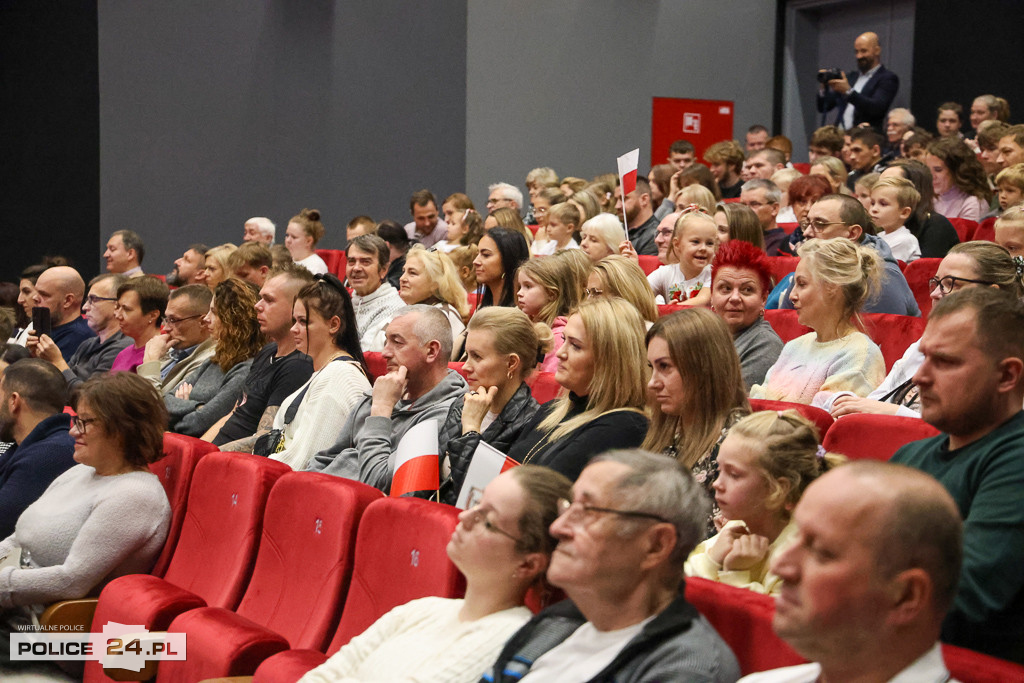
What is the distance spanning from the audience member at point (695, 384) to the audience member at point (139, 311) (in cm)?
296

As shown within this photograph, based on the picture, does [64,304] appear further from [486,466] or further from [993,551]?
[993,551]

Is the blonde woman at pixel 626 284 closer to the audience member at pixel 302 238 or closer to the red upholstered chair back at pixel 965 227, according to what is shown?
the red upholstered chair back at pixel 965 227

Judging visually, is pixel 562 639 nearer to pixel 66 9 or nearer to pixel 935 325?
pixel 935 325

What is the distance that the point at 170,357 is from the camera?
4355 mm

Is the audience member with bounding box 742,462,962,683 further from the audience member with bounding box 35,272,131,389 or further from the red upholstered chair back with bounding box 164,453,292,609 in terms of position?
the audience member with bounding box 35,272,131,389

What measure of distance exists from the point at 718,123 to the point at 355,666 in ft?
28.3

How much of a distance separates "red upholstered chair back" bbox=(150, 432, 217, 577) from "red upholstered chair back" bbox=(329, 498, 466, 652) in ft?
2.70

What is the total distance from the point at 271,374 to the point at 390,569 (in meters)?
1.62

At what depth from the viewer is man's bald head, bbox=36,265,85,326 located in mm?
4965

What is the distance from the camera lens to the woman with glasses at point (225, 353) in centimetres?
388

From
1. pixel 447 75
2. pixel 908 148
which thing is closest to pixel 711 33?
pixel 447 75

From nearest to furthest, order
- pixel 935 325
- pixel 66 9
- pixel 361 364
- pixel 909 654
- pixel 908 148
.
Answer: pixel 909 654
pixel 935 325
pixel 361 364
pixel 908 148
pixel 66 9

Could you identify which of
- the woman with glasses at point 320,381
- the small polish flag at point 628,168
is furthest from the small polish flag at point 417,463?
the small polish flag at point 628,168

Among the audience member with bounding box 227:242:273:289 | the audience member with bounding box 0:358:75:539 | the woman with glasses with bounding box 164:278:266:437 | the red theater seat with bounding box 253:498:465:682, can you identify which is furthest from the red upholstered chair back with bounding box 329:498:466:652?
the audience member with bounding box 227:242:273:289
